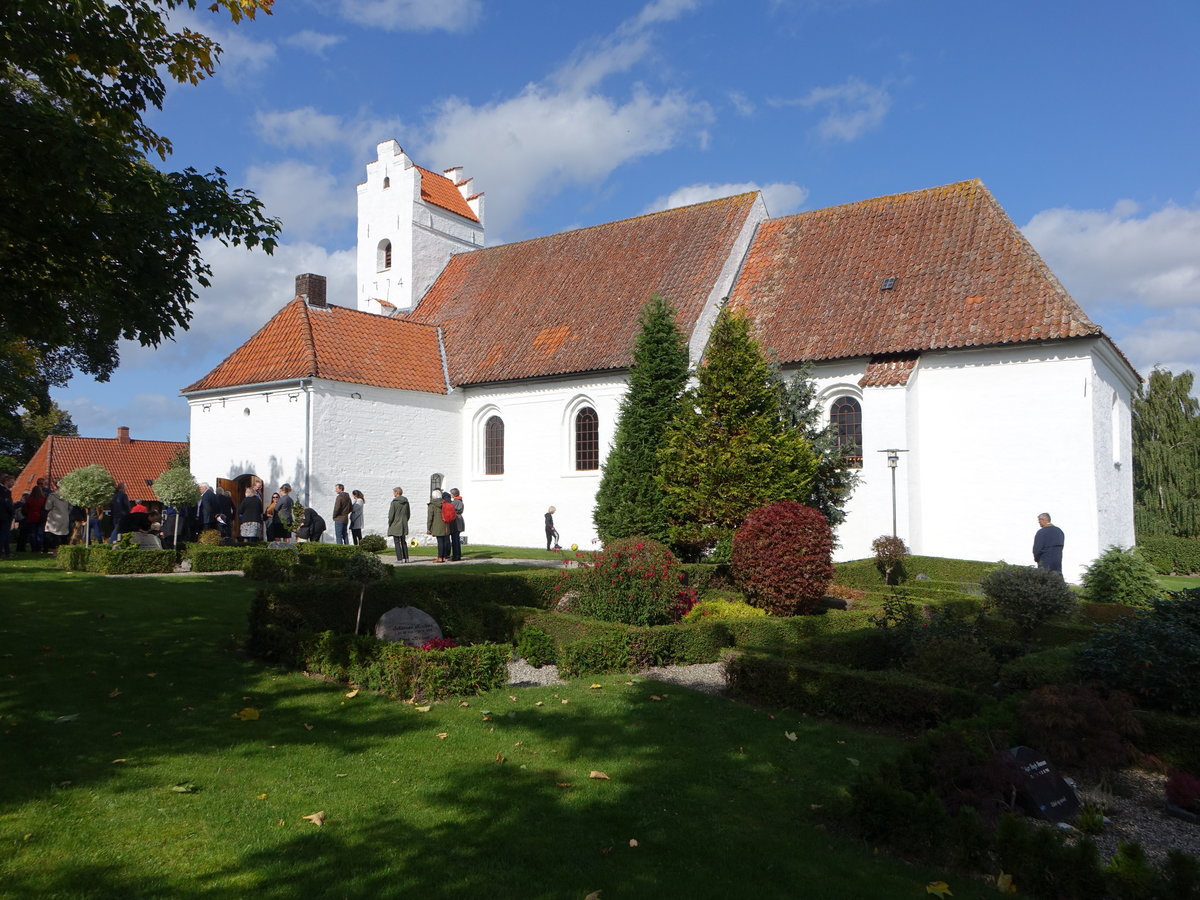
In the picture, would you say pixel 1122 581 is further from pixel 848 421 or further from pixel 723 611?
pixel 848 421

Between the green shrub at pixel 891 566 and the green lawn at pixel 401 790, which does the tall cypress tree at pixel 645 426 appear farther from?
the green lawn at pixel 401 790

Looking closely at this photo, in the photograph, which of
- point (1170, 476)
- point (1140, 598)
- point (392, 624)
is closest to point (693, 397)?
point (1140, 598)

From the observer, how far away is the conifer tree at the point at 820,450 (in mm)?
18812

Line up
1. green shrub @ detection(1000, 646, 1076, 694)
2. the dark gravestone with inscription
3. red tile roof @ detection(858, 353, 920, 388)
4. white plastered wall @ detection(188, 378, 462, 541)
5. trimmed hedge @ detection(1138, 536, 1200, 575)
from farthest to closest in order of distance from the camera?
1. trimmed hedge @ detection(1138, 536, 1200, 575)
2. white plastered wall @ detection(188, 378, 462, 541)
3. red tile roof @ detection(858, 353, 920, 388)
4. green shrub @ detection(1000, 646, 1076, 694)
5. the dark gravestone with inscription

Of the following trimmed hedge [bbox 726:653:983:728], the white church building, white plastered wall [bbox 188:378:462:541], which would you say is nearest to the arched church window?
the white church building

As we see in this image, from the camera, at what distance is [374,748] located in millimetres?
6086

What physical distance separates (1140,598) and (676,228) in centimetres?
1713

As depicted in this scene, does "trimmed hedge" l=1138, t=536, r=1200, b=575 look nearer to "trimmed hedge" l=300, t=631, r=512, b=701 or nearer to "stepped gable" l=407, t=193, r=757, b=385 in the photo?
"stepped gable" l=407, t=193, r=757, b=385

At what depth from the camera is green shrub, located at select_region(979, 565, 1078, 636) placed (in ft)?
34.3

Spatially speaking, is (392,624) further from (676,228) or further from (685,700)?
(676,228)

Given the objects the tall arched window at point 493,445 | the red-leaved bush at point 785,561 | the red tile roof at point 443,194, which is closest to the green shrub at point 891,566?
the red-leaved bush at point 785,561

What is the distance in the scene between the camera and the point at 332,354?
25047mm

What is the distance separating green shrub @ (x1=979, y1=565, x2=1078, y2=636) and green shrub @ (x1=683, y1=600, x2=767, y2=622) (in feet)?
9.96

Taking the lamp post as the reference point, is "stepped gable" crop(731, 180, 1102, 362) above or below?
above
